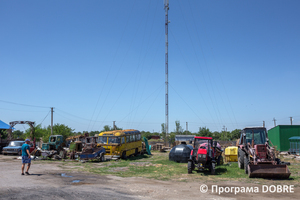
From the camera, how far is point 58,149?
2238 centimetres

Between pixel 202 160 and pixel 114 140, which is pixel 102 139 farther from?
pixel 202 160

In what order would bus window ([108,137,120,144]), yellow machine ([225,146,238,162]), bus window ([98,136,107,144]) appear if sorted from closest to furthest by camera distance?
yellow machine ([225,146,238,162]) → bus window ([108,137,120,144]) → bus window ([98,136,107,144])

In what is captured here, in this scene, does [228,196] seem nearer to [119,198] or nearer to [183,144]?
[119,198]

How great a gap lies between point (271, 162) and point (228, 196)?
506 centimetres

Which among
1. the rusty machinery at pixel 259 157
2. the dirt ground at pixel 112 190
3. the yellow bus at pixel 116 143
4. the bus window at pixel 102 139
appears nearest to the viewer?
the dirt ground at pixel 112 190

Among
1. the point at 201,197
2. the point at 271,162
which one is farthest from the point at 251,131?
the point at 201,197

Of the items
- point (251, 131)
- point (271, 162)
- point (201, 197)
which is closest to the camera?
point (201, 197)

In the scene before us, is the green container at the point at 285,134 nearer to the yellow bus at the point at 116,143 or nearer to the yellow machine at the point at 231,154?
the yellow machine at the point at 231,154

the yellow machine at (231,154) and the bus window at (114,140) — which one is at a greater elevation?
the bus window at (114,140)

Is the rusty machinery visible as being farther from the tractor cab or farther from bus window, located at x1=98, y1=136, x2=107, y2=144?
bus window, located at x1=98, y1=136, x2=107, y2=144

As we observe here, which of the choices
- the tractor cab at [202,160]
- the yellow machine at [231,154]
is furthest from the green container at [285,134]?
the tractor cab at [202,160]

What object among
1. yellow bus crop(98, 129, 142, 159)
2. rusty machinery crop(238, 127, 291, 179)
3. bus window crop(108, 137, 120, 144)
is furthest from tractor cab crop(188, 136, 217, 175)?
bus window crop(108, 137, 120, 144)

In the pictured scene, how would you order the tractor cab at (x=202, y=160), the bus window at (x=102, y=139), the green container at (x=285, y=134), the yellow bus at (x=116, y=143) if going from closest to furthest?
the tractor cab at (x=202, y=160)
the yellow bus at (x=116, y=143)
the bus window at (x=102, y=139)
the green container at (x=285, y=134)

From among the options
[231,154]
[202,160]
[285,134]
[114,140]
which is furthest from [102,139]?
[285,134]
